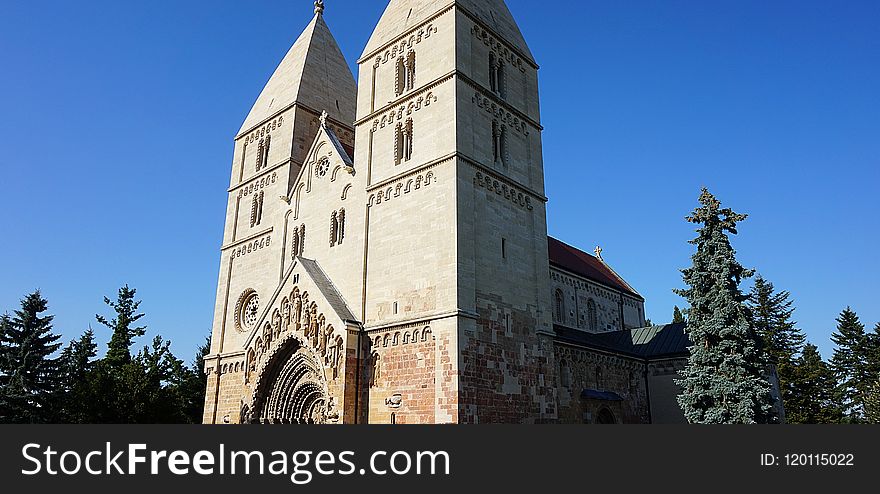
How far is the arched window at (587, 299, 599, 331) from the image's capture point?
3688cm

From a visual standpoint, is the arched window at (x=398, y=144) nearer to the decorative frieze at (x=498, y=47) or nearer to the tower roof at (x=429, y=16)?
the tower roof at (x=429, y=16)

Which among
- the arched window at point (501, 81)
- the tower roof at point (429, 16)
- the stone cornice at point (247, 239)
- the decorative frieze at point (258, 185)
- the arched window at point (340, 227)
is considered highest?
A: the tower roof at point (429, 16)

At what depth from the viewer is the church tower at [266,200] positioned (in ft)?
91.0

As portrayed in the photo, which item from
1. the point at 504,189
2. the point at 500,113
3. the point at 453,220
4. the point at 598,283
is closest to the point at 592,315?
the point at 598,283

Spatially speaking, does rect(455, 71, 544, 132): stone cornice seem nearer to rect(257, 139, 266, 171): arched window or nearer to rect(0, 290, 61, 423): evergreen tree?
rect(257, 139, 266, 171): arched window

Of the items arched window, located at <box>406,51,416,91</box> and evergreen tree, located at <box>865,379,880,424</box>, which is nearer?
arched window, located at <box>406,51,416,91</box>

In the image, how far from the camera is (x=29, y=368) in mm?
29328

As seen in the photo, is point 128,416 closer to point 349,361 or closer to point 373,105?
point 349,361

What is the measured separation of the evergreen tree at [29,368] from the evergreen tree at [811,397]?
43.6m

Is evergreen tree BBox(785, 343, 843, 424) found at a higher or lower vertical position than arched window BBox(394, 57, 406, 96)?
lower

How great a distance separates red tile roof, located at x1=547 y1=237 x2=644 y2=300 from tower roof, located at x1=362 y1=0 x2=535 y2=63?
12419mm

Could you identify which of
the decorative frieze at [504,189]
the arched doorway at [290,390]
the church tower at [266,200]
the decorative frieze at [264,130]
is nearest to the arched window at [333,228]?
the church tower at [266,200]

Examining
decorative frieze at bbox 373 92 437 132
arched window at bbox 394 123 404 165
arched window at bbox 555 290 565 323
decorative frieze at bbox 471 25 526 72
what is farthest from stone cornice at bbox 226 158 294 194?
arched window at bbox 555 290 565 323

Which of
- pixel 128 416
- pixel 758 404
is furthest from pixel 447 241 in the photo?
pixel 128 416
